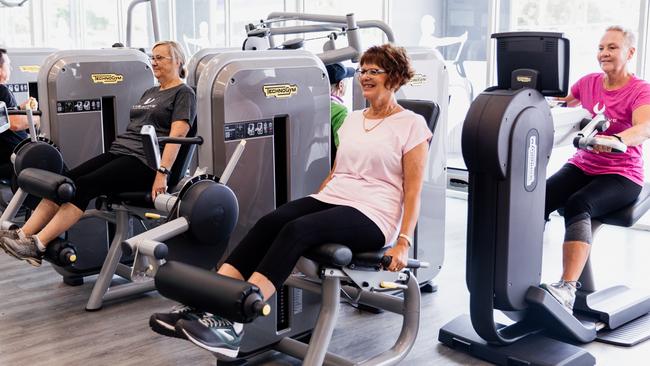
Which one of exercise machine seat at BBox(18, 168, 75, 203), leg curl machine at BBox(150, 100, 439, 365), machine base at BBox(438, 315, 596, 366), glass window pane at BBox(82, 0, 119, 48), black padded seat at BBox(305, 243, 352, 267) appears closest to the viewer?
leg curl machine at BBox(150, 100, 439, 365)

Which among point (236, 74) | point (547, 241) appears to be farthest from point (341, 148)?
point (547, 241)

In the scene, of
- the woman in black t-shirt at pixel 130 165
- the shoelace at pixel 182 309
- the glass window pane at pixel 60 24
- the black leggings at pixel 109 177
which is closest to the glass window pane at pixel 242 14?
the glass window pane at pixel 60 24

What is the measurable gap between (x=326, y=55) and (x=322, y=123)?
0.68m

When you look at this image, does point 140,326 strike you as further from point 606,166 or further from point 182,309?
point 606,166

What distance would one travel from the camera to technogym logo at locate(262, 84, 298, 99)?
10.0 feet

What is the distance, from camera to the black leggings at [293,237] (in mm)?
2656

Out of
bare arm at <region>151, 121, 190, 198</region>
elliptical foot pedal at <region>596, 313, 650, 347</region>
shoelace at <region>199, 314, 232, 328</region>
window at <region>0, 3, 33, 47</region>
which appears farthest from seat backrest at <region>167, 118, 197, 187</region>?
window at <region>0, 3, 33, 47</region>

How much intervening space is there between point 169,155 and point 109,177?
366 millimetres

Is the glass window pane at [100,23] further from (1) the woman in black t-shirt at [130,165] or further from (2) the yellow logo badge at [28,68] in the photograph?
(1) the woman in black t-shirt at [130,165]

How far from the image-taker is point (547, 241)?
5.22 meters

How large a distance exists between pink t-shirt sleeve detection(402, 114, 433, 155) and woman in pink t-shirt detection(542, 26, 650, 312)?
897mm

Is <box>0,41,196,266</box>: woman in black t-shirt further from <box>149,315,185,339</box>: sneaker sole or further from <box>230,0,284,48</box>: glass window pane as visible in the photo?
<box>230,0,284,48</box>: glass window pane

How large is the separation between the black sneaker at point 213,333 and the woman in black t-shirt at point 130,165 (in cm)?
126

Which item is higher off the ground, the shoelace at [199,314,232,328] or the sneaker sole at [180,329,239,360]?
the shoelace at [199,314,232,328]
